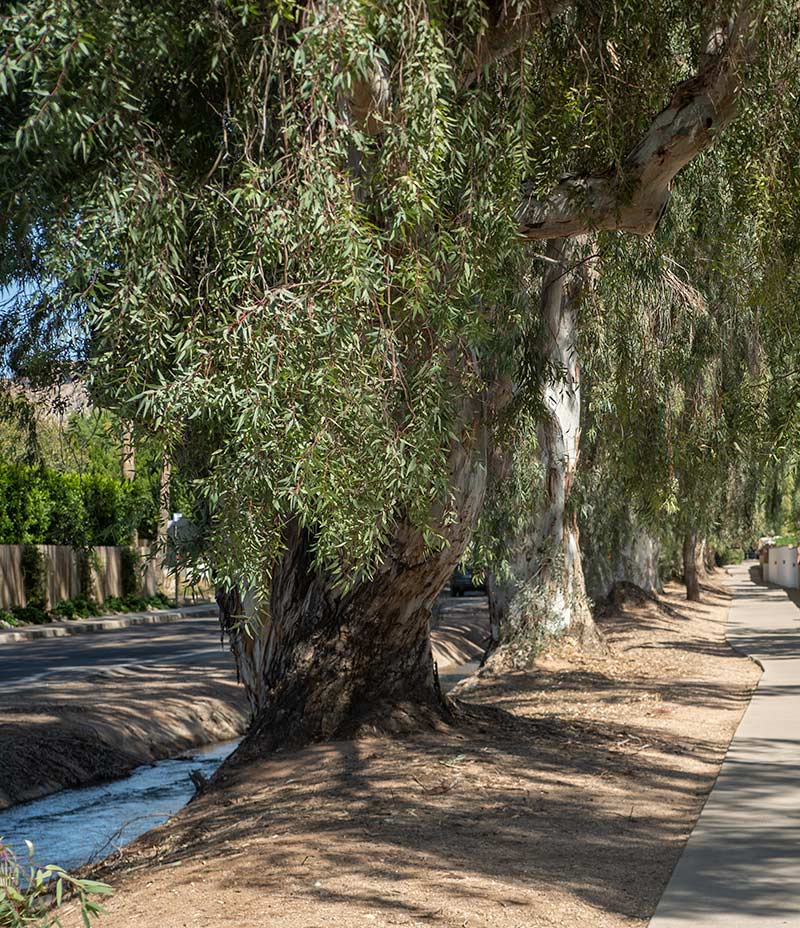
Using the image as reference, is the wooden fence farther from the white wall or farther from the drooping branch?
the white wall

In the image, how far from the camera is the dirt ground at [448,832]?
6.30 m

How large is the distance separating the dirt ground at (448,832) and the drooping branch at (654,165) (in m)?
3.75

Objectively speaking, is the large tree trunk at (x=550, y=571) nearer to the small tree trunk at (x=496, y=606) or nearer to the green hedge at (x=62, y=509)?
the small tree trunk at (x=496, y=606)

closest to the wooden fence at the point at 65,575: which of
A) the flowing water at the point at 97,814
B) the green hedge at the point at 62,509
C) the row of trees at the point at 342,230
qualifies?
the green hedge at the point at 62,509

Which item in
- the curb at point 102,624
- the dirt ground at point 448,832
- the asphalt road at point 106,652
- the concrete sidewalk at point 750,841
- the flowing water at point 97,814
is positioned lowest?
the flowing water at point 97,814

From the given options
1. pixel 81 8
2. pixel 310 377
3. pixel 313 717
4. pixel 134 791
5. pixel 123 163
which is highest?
pixel 81 8

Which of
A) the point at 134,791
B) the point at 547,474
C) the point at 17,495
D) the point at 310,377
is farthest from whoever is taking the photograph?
the point at 17,495

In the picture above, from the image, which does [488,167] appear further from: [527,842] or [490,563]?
[490,563]

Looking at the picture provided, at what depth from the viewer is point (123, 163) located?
22.1 ft

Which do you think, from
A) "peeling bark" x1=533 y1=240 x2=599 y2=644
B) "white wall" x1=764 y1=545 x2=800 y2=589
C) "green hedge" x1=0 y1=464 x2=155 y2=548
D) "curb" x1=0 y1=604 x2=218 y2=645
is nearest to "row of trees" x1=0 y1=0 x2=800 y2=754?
"peeling bark" x1=533 y1=240 x2=599 y2=644

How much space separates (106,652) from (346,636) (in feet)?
47.9

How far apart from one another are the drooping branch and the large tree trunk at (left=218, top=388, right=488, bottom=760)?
1.51m

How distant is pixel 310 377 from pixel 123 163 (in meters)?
1.57

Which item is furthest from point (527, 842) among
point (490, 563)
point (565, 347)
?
point (565, 347)
